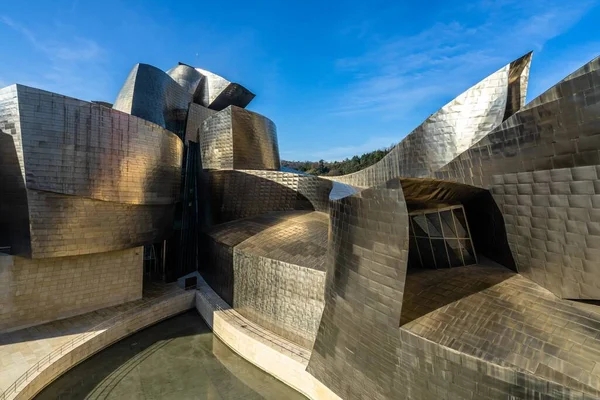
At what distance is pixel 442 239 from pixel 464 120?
790cm

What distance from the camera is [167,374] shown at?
964 cm

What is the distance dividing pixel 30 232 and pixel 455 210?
1365cm

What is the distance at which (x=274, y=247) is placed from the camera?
36.0 ft

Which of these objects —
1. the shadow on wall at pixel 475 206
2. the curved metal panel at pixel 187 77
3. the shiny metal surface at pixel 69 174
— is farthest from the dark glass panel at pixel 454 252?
the curved metal panel at pixel 187 77

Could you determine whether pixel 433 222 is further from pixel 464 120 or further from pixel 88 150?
pixel 88 150

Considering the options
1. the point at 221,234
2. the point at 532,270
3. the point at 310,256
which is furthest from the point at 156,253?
the point at 532,270

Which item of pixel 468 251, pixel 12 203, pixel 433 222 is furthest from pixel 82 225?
pixel 468 251

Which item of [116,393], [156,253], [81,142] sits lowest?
[116,393]

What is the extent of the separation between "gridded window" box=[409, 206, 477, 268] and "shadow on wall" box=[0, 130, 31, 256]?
41.6 feet

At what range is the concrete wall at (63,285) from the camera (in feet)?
34.1

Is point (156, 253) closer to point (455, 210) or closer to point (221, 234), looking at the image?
point (221, 234)

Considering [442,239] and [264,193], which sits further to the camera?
[264,193]

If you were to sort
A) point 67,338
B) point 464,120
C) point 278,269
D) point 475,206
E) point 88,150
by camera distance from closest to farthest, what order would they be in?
point 475,206 < point 278,269 < point 67,338 < point 88,150 < point 464,120

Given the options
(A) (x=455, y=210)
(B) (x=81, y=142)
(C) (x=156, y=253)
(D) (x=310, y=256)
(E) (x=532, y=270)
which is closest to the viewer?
(E) (x=532, y=270)
